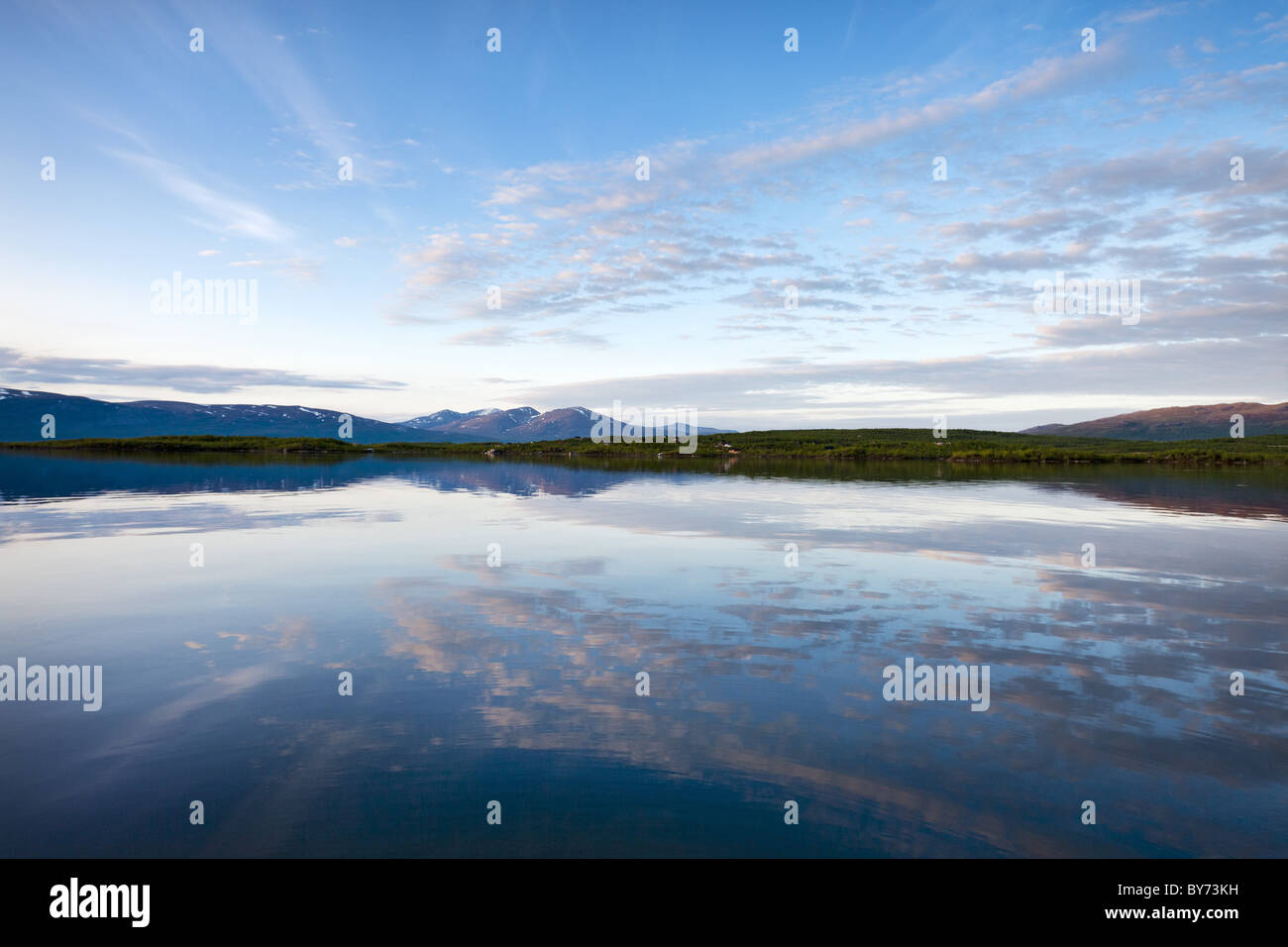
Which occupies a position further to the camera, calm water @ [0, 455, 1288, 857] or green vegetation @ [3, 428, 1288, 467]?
green vegetation @ [3, 428, 1288, 467]

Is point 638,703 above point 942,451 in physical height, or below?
below

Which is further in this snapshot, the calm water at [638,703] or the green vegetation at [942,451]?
the green vegetation at [942,451]

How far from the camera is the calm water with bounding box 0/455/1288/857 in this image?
6.86 meters

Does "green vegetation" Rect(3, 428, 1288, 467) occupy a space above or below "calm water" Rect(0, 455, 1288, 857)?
above

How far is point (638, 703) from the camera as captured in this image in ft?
32.8

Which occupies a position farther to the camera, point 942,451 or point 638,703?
point 942,451

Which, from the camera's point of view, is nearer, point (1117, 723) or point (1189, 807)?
point (1189, 807)

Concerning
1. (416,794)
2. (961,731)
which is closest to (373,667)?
(416,794)

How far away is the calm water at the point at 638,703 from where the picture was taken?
22.5 feet

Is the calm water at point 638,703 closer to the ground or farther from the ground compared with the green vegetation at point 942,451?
closer to the ground
